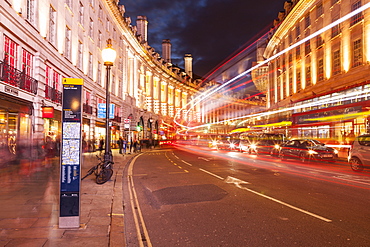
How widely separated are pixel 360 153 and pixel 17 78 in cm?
1894

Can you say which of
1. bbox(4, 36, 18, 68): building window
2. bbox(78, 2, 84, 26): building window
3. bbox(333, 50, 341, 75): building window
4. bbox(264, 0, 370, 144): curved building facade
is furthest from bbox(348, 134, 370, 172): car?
bbox(78, 2, 84, 26): building window

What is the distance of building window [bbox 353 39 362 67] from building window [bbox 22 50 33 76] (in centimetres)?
2773

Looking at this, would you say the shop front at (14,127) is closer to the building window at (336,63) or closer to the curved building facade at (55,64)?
the curved building facade at (55,64)

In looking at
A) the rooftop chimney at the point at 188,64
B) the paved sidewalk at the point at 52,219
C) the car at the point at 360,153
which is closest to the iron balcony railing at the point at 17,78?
the paved sidewalk at the point at 52,219

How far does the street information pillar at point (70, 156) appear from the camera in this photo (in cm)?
560

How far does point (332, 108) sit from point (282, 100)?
2289cm

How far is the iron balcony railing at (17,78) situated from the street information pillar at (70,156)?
12.5 m

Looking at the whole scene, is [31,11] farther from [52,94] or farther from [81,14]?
[81,14]

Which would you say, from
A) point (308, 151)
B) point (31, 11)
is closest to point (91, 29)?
point (31, 11)

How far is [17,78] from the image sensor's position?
57.9ft

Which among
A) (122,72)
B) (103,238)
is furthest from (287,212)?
(122,72)

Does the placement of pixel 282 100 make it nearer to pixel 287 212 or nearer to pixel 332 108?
pixel 332 108

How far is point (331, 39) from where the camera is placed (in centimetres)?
3359

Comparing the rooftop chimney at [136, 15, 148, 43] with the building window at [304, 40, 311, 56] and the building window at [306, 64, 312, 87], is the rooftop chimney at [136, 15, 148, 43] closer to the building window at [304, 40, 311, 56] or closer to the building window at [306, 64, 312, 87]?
the building window at [304, 40, 311, 56]
